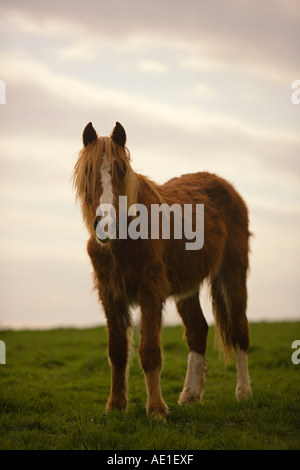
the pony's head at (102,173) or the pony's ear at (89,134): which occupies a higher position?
the pony's ear at (89,134)

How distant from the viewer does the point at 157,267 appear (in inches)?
216

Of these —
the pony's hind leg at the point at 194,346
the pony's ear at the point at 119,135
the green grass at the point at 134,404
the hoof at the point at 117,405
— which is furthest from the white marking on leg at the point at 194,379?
the pony's ear at the point at 119,135

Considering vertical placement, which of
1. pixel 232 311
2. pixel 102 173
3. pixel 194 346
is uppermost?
pixel 102 173

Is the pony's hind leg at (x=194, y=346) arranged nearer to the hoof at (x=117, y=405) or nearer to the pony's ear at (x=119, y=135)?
the hoof at (x=117, y=405)

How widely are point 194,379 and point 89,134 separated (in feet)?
11.2

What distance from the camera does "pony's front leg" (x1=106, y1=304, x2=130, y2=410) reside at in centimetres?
574

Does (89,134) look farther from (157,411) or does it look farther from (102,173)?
(157,411)

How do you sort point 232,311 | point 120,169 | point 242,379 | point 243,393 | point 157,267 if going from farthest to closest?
point 232,311
point 242,379
point 243,393
point 157,267
point 120,169

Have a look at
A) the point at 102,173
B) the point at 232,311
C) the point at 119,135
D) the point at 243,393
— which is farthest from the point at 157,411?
the point at 119,135

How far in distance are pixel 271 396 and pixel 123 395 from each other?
1943mm

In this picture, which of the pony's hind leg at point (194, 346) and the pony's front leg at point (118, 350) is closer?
the pony's front leg at point (118, 350)

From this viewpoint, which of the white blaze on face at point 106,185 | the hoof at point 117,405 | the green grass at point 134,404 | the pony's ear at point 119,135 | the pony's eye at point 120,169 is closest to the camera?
the green grass at point 134,404

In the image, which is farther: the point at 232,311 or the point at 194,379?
the point at 232,311

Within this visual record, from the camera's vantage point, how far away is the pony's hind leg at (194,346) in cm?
674
